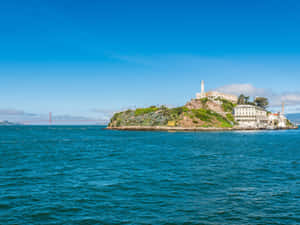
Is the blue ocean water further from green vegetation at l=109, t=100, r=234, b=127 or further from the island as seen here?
green vegetation at l=109, t=100, r=234, b=127

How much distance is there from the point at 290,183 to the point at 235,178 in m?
4.80

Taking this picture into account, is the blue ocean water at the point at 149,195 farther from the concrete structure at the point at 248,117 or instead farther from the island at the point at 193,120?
the concrete structure at the point at 248,117

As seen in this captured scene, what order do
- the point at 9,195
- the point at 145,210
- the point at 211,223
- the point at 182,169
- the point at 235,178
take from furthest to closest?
1. the point at 182,169
2. the point at 235,178
3. the point at 9,195
4. the point at 145,210
5. the point at 211,223

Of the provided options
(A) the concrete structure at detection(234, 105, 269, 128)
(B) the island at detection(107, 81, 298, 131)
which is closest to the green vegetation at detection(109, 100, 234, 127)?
(B) the island at detection(107, 81, 298, 131)

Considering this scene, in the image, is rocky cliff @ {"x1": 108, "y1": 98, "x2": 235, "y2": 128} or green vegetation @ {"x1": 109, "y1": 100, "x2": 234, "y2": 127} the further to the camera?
green vegetation @ {"x1": 109, "y1": 100, "x2": 234, "y2": 127}

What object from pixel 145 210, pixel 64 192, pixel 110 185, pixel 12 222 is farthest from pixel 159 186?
pixel 12 222

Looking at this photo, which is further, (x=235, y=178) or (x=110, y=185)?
(x=235, y=178)

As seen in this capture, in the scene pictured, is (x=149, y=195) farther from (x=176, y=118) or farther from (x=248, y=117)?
(x=248, y=117)

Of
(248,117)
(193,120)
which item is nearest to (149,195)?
(193,120)

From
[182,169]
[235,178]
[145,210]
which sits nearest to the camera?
[145,210]

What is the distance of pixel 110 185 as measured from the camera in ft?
72.5

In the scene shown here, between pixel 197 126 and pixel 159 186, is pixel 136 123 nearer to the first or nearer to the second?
pixel 197 126

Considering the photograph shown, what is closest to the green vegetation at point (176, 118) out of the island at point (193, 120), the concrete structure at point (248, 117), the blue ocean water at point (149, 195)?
the island at point (193, 120)

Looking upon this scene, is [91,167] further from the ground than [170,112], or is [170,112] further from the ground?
[170,112]
